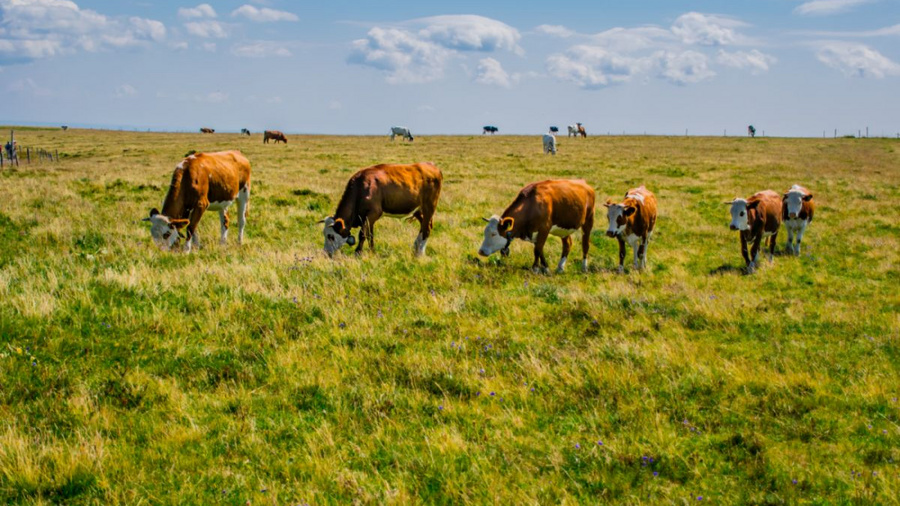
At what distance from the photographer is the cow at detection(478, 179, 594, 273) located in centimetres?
1095

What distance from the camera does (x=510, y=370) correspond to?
5980mm

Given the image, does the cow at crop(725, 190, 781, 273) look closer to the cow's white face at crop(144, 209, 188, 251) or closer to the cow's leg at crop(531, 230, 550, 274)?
the cow's leg at crop(531, 230, 550, 274)

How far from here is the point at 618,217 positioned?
454 inches

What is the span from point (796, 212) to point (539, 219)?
729 centimetres

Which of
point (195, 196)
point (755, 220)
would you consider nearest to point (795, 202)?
point (755, 220)

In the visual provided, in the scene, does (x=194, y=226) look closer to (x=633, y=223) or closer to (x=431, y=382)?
(x=431, y=382)

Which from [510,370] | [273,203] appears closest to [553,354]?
[510,370]

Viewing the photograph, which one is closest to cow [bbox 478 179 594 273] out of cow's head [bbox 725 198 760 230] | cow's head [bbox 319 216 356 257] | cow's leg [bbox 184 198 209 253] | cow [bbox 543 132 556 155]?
cow's head [bbox 319 216 356 257]

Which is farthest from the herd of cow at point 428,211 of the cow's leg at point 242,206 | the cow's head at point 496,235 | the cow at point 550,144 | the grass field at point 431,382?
the cow at point 550,144

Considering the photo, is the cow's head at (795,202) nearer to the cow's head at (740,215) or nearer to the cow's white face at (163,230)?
the cow's head at (740,215)

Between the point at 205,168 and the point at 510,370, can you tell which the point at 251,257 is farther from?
the point at 510,370

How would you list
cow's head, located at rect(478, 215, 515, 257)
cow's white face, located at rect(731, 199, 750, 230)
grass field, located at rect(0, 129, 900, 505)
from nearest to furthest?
grass field, located at rect(0, 129, 900, 505) < cow's head, located at rect(478, 215, 515, 257) < cow's white face, located at rect(731, 199, 750, 230)

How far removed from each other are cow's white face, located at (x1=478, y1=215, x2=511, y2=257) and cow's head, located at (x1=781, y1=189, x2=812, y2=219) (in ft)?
26.0

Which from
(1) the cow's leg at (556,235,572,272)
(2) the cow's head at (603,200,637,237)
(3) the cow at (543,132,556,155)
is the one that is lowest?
(1) the cow's leg at (556,235,572,272)
